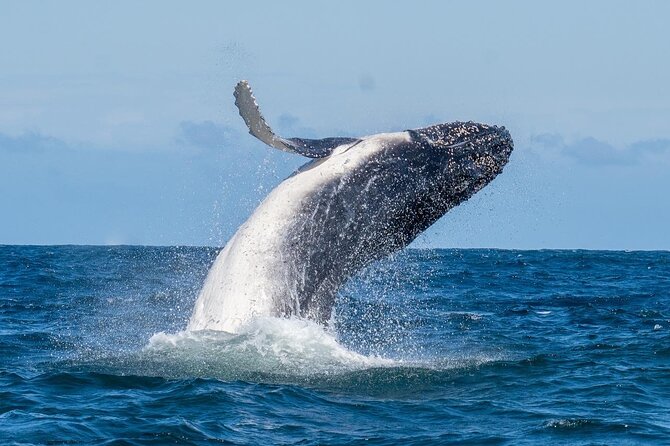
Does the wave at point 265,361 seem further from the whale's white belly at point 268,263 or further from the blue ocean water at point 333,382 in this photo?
the whale's white belly at point 268,263

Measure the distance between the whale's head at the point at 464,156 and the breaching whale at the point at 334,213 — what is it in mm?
13

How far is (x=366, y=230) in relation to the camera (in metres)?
14.2

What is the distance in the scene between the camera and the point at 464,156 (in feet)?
46.6

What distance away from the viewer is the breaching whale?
1391cm

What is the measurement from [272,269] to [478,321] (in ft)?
31.3

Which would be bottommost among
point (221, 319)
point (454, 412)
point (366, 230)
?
point (454, 412)

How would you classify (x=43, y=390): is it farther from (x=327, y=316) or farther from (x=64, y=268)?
(x=64, y=268)

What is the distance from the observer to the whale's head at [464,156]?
1416 centimetres

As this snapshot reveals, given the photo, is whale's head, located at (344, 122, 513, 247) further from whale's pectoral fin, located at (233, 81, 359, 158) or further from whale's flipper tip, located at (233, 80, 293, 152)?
whale's flipper tip, located at (233, 80, 293, 152)

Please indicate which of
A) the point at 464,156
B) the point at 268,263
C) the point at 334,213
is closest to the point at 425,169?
the point at 464,156

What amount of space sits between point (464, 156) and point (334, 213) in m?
1.91

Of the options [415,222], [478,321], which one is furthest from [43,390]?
[478,321]

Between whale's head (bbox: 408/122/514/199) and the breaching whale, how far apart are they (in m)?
0.01

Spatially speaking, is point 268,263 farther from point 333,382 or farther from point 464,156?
point 464,156
